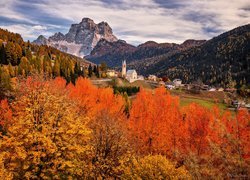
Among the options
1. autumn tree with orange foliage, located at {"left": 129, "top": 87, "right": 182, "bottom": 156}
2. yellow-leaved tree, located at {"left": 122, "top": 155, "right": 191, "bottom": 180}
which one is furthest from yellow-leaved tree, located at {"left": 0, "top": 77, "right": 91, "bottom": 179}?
autumn tree with orange foliage, located at {"left": 129, "top": 87, "right": 182, "bottom": 156}

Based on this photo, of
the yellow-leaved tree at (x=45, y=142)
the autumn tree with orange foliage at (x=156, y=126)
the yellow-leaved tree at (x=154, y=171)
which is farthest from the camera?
the autumn tree with orange foliage at (x=156, y=126)

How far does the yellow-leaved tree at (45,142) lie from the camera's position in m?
24.7

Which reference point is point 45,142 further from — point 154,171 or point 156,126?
point 156,126

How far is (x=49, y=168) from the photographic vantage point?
25469mm

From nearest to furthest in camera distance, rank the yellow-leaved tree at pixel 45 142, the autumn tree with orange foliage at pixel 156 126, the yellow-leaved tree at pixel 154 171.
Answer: the yellow-leaved tree at pixel 154 171 → the yellow-leaved tree at pixel 45 142 → the autumn tree with orange foliage at pixel 156 126

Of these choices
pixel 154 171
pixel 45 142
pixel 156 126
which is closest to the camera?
pixel 154 171

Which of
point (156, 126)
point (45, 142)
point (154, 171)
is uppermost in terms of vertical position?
point (45, 142)

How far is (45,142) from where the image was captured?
25.1 meters

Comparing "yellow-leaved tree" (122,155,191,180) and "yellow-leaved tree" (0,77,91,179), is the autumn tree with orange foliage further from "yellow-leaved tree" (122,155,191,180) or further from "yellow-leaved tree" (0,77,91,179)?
"yellow-leaved tree" (122,155,191,180)

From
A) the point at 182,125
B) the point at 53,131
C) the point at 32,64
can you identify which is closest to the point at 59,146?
the point at 53,131

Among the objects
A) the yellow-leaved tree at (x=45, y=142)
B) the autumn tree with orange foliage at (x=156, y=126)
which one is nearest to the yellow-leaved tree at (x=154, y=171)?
the yellow-leaved tree at (x=45, y=142)

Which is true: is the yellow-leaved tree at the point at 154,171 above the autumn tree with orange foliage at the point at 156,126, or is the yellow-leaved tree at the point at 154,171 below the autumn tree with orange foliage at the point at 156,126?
above

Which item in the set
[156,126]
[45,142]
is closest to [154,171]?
[45,142]

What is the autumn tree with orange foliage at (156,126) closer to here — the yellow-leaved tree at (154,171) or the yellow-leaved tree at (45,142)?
the yellow-leaved tree at (45,142)
